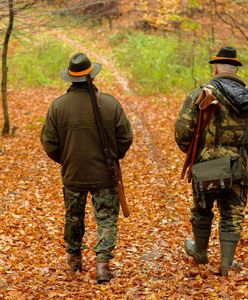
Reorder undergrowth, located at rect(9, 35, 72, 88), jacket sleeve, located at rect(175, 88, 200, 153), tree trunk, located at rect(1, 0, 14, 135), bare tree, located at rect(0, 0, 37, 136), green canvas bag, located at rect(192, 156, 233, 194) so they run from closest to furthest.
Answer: green canvas bag, located at rect(192, 156, 233, 194) → jacket sleeve, located at rect(175, 88, 200, 153) → bare tree, located at rect(0, 0, 37, 136) → tree trunk, located at rect(1, 0, 14, 135) → undergrowth, located at rect(9, 35, 72, 88)

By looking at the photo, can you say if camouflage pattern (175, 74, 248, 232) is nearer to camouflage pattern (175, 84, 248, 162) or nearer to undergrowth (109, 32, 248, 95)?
camouflage pattern (175, 84, 248, 162)

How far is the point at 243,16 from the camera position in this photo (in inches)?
617

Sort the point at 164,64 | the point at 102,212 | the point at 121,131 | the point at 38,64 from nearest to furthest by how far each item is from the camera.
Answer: the point at 121,131 < the point at 102,212 < the point at 164,64 < the point at 38,64

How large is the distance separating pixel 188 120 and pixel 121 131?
28.4 inches

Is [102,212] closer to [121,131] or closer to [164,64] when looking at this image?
[121,131]

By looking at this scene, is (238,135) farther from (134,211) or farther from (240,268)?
(134,211)

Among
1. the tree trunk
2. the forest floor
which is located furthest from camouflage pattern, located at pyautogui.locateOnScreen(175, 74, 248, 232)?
the tree trunk

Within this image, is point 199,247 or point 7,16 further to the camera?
point 7,16

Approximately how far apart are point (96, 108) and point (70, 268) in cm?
194

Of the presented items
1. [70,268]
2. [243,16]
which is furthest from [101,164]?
[243,16]

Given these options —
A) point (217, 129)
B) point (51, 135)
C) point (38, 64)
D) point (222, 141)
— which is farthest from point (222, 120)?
point (38, 64)

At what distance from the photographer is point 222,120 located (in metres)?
5.16

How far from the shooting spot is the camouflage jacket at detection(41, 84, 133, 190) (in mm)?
5363

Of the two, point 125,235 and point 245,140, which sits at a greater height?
point 245,140
